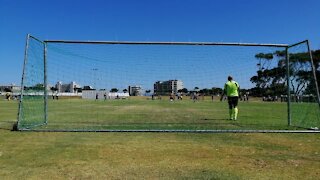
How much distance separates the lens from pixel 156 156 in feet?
27.9

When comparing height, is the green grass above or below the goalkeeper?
below

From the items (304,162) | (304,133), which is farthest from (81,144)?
(304,133)

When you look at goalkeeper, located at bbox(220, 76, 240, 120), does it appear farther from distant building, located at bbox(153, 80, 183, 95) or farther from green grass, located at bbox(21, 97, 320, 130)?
distant building, located at bbox(153, 80, 183, 95)

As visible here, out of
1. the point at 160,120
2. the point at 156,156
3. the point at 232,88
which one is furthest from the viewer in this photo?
the point at 232,88

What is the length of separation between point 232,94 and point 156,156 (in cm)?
1067

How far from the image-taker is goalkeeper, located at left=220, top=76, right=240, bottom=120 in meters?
18.6

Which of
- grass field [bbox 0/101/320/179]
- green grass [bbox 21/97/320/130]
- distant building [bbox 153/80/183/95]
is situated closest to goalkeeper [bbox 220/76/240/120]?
green grass [bbox 21/97/320/130]

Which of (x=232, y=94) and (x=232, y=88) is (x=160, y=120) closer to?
(x=232, y=94)

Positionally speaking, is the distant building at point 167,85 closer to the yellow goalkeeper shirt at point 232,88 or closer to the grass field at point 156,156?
the yellow goalkeeper shirt at point 232,88

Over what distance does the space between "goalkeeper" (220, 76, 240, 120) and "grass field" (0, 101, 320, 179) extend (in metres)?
6.62

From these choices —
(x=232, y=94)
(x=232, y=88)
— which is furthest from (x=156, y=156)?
(x=232, y=88)

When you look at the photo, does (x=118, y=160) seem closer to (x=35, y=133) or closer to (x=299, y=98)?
(x=35, y=133)

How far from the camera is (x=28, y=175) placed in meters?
6.84

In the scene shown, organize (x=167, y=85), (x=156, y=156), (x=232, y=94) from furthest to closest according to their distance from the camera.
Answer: (x=167, y=85) < (x=232, y=94) < (x=156, y=156)
